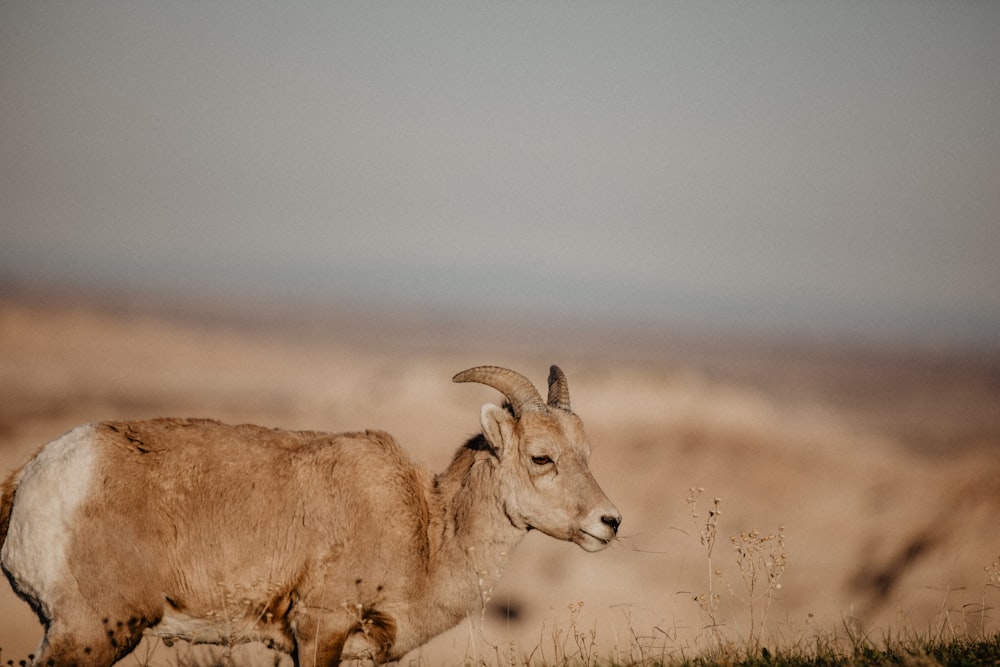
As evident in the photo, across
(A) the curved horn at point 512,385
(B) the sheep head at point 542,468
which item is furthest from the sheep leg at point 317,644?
(A) the curved horn at point 512,385

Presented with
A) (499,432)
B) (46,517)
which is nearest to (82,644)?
(46,517)

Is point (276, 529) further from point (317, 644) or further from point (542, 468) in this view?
point (542, 468)

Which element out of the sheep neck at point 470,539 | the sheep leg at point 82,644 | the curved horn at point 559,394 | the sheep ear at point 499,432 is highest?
the curved horn at point 559,394

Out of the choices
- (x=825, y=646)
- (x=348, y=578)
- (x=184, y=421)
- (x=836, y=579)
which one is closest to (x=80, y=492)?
(x=184, y=421)

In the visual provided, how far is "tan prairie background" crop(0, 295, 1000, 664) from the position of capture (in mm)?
16266

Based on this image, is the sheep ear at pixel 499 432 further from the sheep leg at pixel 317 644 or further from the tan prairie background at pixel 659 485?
the sheep leg at pixel 317 644

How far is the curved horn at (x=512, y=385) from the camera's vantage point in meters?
8.64

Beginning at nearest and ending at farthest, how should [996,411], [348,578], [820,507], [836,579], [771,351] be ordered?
[348,578] → [836,579] → [820,507] → [996,411] → [771,351]

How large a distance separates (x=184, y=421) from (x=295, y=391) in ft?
135

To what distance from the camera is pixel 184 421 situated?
8.07m

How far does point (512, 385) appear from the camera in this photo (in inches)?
342

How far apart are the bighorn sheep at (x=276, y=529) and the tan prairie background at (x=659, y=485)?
63cm

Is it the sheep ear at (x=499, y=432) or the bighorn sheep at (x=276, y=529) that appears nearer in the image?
the bighorn sheep at (x=276, y=529)

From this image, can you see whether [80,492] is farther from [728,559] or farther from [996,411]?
[996,411]
